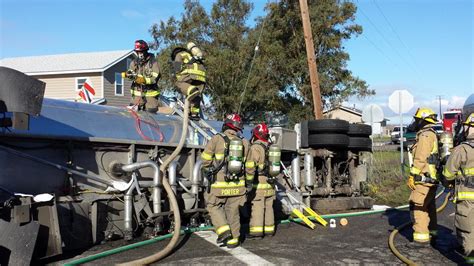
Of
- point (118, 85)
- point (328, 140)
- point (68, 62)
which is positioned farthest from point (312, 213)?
point (68, 62)

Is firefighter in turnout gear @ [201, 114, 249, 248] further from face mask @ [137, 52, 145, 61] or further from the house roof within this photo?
the house roof

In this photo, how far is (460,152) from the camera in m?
5.68

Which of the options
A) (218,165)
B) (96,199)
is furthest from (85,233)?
(218,165)

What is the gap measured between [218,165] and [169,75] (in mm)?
18367

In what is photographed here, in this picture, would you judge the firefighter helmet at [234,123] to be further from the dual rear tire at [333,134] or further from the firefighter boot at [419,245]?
the dual rear tire at [333,134]

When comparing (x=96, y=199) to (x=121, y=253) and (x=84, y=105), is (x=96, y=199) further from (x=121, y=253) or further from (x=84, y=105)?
(x=84, y=105)

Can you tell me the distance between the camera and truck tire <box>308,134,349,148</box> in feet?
33.6

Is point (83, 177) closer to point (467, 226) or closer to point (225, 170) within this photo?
point (225, 170)

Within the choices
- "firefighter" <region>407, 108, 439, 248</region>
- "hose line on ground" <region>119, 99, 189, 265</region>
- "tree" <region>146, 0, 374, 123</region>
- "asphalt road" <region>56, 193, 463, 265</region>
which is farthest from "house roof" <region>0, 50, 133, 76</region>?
"firefighter" <region>407, 108, 439, 248</region>

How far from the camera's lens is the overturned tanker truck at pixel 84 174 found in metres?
5.34

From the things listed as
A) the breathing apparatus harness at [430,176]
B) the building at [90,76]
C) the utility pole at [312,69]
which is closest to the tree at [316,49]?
the utility pole at [312,69]

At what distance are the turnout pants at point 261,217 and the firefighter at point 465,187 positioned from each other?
2645mm

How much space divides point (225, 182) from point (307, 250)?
138 centimetres

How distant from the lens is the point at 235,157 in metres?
6.64
